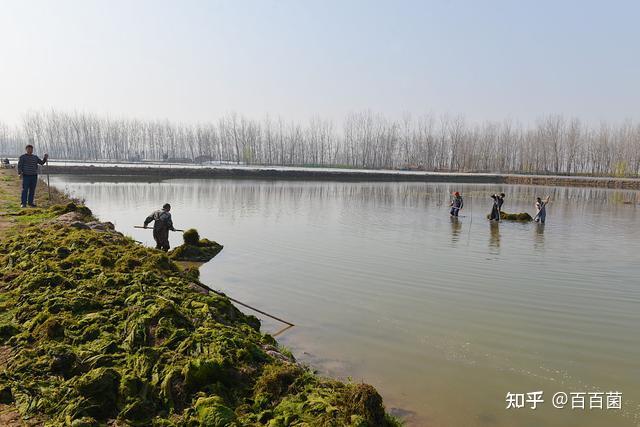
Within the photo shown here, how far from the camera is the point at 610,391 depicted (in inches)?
199

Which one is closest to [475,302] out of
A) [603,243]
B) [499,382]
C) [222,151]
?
[499,382]

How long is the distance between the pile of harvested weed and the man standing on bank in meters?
7.30

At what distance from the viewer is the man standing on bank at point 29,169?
12398 mm

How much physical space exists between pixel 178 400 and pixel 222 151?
99.0 metres

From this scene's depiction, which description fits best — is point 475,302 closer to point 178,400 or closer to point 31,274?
point 178,400

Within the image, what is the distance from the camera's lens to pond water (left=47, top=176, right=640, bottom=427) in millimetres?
5023

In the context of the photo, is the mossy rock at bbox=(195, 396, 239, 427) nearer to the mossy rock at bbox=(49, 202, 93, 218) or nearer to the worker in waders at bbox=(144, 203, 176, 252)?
the worker in waders at bbox=(144, 203, 176, 252)

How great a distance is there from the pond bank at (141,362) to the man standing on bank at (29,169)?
7.10 metres

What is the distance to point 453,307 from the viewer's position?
7.76m

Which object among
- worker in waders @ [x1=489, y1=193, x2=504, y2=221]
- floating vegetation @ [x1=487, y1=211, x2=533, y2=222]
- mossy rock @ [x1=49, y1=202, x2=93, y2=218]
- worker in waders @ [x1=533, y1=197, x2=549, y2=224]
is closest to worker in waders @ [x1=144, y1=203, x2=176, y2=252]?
mossy rock @ [x1=49, y1=202, x2=93, y2=218]

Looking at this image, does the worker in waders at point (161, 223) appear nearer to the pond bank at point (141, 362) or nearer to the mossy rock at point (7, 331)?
the pond bank at point (141, 362)

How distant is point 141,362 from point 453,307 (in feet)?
17.5

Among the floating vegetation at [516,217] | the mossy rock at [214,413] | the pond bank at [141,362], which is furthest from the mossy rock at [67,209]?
the floating vegetation at [516,217]

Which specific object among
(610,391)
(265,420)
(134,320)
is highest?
(134,320)
